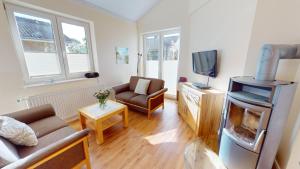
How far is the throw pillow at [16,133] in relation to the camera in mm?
1163

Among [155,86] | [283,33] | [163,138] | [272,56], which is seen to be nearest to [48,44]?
[155,86]

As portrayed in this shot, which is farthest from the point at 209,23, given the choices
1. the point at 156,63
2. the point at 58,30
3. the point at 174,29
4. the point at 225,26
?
the point at 58,30

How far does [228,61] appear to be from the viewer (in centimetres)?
202

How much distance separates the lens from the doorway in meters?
3.80

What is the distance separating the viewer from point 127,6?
11.0 ft

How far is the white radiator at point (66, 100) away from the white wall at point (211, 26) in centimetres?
266

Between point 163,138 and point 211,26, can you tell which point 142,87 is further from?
point 211,26

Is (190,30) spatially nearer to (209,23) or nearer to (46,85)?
(209,23)

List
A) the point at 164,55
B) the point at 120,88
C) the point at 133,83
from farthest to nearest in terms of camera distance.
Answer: the point at 164,55, the point at 133,83, the point at 120,88

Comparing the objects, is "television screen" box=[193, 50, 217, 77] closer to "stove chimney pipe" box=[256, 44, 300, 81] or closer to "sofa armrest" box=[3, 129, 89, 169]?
"stove chimney pipe" box=[256, 44, 300, 81]

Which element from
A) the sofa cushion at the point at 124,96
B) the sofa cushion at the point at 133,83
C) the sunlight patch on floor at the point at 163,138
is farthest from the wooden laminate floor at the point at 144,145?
the sofa cushion at the point at 133,83

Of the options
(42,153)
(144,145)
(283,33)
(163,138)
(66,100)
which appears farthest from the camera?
(66,100)

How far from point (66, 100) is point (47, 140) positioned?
1293mm

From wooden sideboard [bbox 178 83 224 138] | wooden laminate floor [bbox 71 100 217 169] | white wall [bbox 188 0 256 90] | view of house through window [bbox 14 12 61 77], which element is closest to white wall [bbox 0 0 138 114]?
view of house through window [bbox 14 12 61 77]
